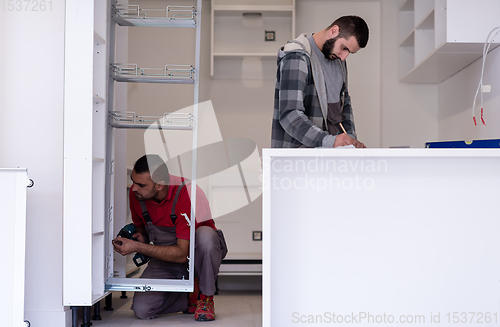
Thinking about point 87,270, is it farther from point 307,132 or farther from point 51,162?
point 307,132

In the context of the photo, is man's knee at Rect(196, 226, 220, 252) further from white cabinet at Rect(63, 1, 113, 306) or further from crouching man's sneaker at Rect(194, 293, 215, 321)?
white cabinet at Rect(63, 1, 113, 306)

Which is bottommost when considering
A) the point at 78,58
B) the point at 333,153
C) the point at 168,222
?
the point at 168,222

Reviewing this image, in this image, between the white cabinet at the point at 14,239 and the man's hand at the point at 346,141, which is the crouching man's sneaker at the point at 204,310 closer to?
the white cabinet at the point at 14,239

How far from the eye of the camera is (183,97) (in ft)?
12.3

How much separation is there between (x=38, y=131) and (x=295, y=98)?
111cm

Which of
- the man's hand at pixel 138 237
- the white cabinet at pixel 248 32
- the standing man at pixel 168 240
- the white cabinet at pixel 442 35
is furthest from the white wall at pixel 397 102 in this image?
the man's hand at pixel 138 237

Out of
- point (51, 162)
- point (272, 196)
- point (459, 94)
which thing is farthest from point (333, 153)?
point (459, 94)

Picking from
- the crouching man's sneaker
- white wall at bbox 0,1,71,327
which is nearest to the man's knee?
the crouching man's sneaker

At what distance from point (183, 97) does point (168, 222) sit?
4.86ft

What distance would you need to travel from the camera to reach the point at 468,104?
9.86 ft

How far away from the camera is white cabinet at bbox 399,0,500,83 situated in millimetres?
2406

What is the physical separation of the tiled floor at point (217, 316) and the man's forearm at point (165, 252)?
291 millimetres

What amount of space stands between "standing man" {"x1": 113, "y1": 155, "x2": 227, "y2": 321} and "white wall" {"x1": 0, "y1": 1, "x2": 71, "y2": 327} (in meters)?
0.35

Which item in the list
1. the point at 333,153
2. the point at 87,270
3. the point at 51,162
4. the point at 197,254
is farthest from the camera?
the point at 197,254
